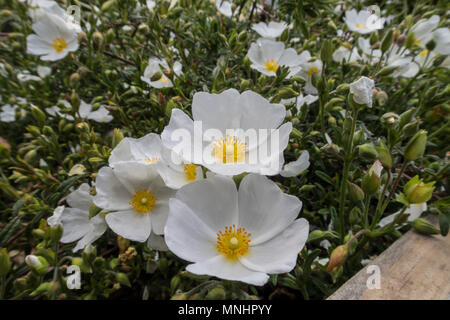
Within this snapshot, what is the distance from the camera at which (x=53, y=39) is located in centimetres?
181

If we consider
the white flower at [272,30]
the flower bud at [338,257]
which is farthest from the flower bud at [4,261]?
the white flower at [272,30]

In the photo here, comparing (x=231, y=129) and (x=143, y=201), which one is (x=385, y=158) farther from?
(x=143, y=201)

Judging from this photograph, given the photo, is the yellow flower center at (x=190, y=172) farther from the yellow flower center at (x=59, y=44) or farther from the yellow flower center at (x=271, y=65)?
the yellow flower center at (x=59, y=44)

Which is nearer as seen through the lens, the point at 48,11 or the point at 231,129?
the point at 231,129

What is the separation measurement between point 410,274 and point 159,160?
841mm

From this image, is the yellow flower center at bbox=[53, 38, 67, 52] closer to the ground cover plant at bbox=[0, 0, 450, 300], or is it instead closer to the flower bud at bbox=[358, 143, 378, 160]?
the ground cover plant at bbox=[0, 0, 450, 300]

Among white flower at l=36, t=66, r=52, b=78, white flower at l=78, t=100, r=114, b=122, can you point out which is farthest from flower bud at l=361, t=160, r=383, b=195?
white flower at l=36, t=66, r=52, b=78

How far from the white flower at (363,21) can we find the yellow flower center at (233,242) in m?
1.32

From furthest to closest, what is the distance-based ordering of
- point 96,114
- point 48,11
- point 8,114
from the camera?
point 8,114 < point 96,114 < point 48,11

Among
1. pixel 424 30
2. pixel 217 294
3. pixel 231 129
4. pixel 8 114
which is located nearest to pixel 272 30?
pixel 424 30

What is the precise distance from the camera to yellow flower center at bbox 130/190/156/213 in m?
0.94
